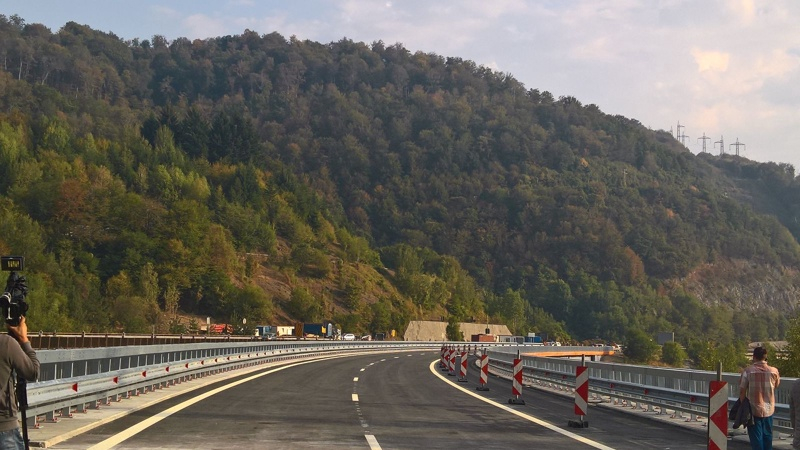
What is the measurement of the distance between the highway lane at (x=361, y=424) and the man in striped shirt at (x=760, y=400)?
3479 millimetres

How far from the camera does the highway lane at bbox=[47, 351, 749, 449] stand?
15.5 metres

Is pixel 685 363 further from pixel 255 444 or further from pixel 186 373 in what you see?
pixel 255 444

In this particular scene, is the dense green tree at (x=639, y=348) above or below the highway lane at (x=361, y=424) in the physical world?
below

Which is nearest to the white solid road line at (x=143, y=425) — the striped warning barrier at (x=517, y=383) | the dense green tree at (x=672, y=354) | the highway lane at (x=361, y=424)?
the highway lane at (x=361, y=424)

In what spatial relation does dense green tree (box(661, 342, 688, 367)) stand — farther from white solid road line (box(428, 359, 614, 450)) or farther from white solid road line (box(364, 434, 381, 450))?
white solid road line (box(364, 434, 381, 450))

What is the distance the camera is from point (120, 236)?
437 ft

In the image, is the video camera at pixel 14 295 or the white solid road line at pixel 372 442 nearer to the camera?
the video camera at pixel 14 295

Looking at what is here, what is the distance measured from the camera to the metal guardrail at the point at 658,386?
1769 centimetres

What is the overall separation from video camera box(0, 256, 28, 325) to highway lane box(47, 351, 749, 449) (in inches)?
121

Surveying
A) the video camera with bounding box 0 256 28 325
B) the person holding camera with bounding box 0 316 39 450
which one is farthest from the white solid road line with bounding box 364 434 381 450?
the person holding camera with bounding box 0 316 39 450

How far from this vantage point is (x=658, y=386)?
76.8 feet

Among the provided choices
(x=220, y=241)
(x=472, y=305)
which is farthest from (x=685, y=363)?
(x=220, y=241)

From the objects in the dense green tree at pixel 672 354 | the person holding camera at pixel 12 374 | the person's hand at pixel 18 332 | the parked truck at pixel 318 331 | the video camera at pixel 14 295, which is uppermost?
the video camera at pixel 14 295

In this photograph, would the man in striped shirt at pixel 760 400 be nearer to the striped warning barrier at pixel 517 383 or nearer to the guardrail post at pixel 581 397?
the guardrail post at pixel 581 397
